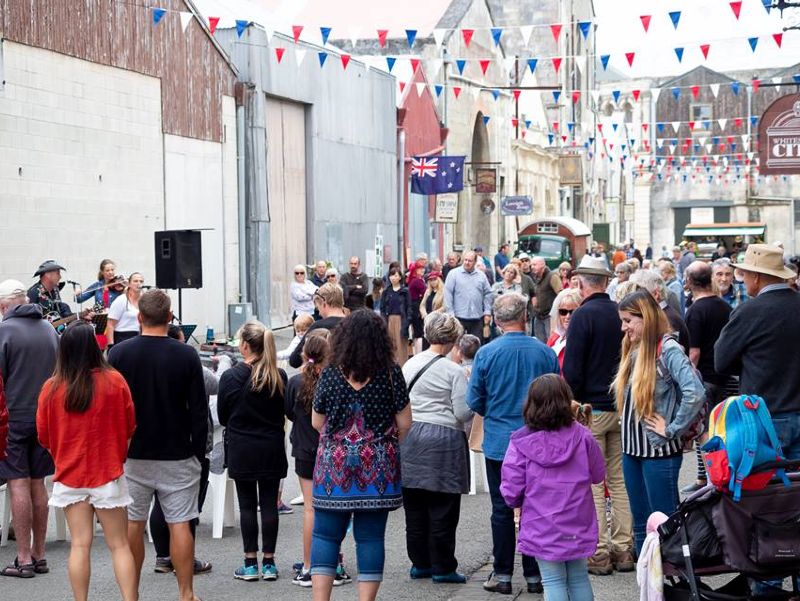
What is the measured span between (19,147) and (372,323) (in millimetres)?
12940

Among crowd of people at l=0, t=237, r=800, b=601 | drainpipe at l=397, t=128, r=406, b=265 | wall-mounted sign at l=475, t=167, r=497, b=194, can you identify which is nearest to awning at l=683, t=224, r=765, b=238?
wall-mounted sign at l=475, t=167, r=497, b=194

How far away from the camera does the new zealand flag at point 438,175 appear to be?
36.7 meters

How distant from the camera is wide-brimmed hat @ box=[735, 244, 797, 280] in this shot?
24.4 ft

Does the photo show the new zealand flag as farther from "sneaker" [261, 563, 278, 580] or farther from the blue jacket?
the blue jacket

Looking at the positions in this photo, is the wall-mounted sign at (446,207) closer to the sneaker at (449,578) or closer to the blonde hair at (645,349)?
the sneaker at (449,578)

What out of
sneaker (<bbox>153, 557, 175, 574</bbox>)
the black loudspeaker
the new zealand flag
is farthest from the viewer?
the new zealand flag

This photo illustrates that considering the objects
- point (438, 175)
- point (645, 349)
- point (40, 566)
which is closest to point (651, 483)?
point (645, 349)

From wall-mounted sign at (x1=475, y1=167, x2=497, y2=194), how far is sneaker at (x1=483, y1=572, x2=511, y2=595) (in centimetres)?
4012

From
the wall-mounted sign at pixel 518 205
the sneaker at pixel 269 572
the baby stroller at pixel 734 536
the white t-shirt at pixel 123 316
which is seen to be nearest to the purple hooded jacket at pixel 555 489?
the baby stroller at pixel 734 536

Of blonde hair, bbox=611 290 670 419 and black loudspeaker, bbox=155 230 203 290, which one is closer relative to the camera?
blonde hair, bbox=611 290 670 419

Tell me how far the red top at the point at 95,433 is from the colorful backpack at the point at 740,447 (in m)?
3.07

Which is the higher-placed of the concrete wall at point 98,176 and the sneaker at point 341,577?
the concrete wall at point 98,176

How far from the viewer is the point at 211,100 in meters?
24.9

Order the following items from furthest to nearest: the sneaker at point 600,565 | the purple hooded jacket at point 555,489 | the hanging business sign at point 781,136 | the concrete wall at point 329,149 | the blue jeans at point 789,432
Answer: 1. the concrete wall at point 329,149
2. the hanging business sign at point 781,136
3. the sneaker at point 600,565
4. the blue jeans at point 789,432
5. the purple hooded jacket at point 555,489
